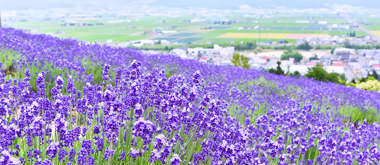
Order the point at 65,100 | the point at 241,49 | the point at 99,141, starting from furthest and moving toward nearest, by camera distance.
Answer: the point at 241,49
the point at 65,100
the point at 99,141

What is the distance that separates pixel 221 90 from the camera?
417 centimetres

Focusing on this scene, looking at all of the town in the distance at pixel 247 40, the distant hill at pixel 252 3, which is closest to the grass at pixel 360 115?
the town in the distance at pixel 247 40

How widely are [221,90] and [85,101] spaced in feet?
7.42

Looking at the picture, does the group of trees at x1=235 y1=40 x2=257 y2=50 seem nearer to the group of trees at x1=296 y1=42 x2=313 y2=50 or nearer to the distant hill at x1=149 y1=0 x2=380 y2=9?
the group of trees at x1=296 y1=42 x2=313 y2=50

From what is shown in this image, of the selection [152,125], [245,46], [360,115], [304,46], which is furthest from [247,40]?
[152,125]

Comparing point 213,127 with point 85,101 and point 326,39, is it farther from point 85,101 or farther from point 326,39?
point 326,39

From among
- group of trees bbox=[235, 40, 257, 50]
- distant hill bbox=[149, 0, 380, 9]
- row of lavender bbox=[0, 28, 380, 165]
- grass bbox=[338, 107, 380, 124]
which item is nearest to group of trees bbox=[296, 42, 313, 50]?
group of trees bbox=[235, 40, 257, 50]

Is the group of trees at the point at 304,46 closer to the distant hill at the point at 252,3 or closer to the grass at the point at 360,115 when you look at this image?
the grass at the point at 360,115

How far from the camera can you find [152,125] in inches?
62.6

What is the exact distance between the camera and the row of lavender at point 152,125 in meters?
1.58

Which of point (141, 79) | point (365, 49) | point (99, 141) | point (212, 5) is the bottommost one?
point (365, 49)

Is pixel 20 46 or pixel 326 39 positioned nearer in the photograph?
pixel 20 46

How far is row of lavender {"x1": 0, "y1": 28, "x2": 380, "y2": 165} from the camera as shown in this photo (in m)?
1.58

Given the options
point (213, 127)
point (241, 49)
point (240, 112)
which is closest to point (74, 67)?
point (240, 112)
